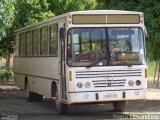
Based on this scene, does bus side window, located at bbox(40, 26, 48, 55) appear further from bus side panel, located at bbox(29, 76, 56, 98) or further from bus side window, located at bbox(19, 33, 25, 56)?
bus side window, located at bbox(19, 33, 25, 56)

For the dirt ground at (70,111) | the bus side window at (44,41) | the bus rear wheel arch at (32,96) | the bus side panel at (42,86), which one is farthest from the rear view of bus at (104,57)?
the bus rear wheel arch at (32,96)

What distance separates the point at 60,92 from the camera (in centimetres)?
1512

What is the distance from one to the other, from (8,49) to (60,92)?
14.4 m

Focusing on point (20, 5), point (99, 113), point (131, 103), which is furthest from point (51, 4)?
point (99, 113)

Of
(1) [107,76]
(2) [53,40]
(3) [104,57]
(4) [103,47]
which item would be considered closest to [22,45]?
(2) [53,40]

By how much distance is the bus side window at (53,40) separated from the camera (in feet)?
51.8

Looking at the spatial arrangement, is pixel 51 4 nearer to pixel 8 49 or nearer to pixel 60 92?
pixel 8 49

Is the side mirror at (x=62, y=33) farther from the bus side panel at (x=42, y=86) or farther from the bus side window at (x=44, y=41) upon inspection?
the bus side window at (x=44, y=41)

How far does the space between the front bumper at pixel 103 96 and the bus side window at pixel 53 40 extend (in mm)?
2059

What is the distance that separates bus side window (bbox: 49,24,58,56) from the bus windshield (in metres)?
1.35

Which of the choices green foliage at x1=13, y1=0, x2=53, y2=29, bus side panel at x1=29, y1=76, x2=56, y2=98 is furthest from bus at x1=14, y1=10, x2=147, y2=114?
green foliage at x1=13, y1=0, x2=53, y2=29

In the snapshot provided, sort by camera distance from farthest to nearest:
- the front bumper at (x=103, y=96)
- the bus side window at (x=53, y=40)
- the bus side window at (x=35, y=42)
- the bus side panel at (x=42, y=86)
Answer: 1. the bus side window at (x=35, y=42)
2. the bus side panel at (x=42, y=86)
3. the bus side window at (x=53, y=40)
4. the front bumper at (x=103, y=96)

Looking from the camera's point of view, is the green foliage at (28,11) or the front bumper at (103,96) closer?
the front bumper at (103,96)

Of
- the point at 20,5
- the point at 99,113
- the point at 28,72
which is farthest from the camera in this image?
the point at 20,5
